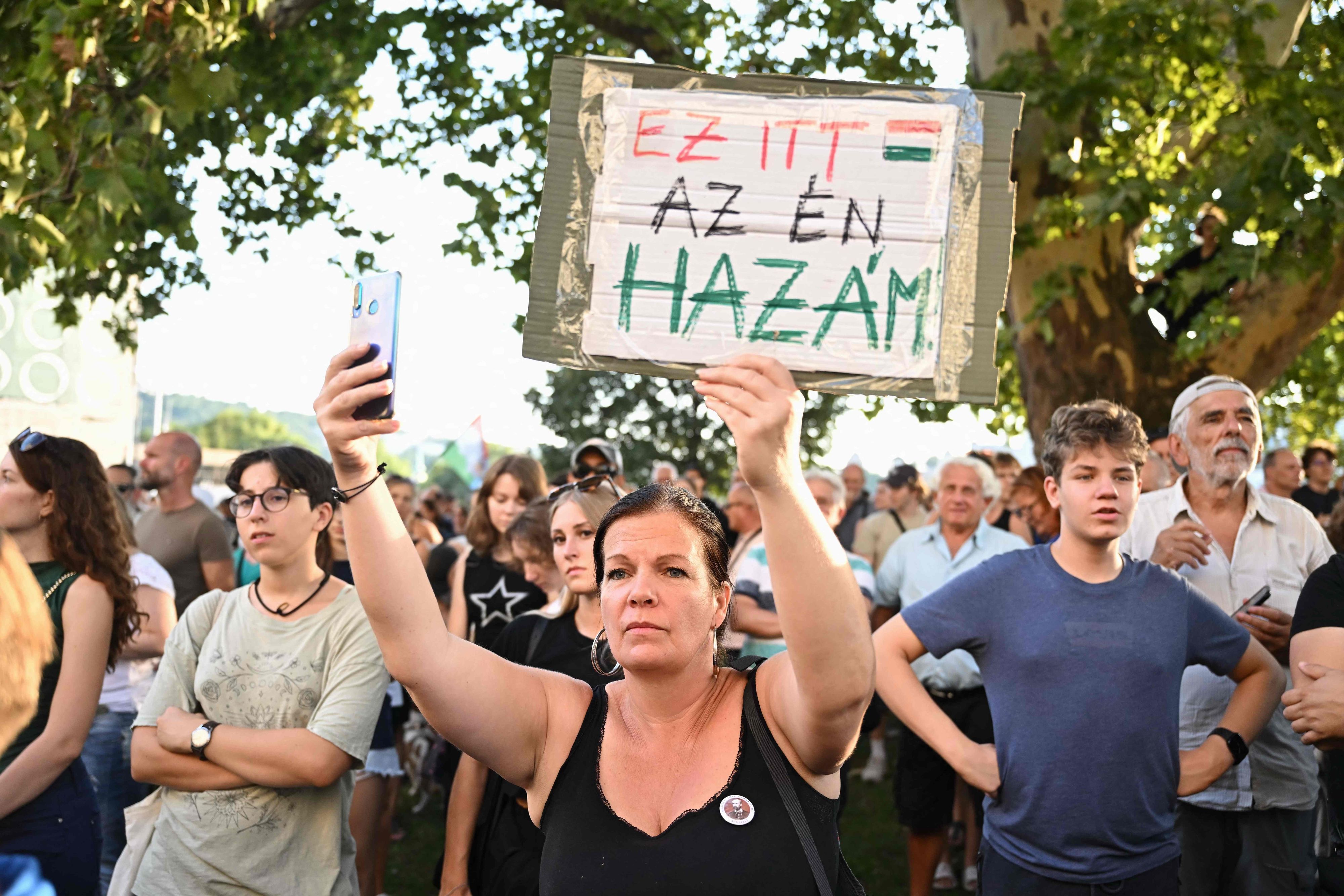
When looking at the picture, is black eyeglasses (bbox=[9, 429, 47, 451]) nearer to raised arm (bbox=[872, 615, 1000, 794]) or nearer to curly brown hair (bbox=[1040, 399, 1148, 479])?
raised arm (bbox=[872, 615, 1000, 794])

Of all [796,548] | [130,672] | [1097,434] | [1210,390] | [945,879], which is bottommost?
[945,879]

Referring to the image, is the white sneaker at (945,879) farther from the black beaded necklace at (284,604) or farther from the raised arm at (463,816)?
the black beaded necklace at (284,604)

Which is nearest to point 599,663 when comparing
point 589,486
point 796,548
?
point 796,548

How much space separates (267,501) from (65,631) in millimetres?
635

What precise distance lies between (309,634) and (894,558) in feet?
11.7

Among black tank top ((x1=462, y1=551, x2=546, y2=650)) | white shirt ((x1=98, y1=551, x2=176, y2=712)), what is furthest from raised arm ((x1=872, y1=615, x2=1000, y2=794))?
white shirt ((x1=98, y1=551, x2=176, y2=712))

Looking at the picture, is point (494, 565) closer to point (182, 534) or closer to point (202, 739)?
point (182, 534)

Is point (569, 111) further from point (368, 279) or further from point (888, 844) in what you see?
point (888, 844)

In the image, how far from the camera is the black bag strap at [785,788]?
2.07 m

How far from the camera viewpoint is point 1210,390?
4086 millimetres

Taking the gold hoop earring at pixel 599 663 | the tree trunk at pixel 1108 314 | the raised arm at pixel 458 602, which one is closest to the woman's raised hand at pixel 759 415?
the gold hoop earring at pixel 599 663

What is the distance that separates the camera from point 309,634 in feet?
11.1

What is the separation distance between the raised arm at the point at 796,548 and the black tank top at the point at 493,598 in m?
3.16

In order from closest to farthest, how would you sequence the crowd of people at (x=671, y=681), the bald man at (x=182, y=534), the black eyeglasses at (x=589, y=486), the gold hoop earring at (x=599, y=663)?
1. the crowd of people at (x=671, y=681)
2. the gold hoop earring at (x=599, y=663)
3. the black eyeglasses at (x=589, y=486)
4. the bald man at (x=182, y=534)
